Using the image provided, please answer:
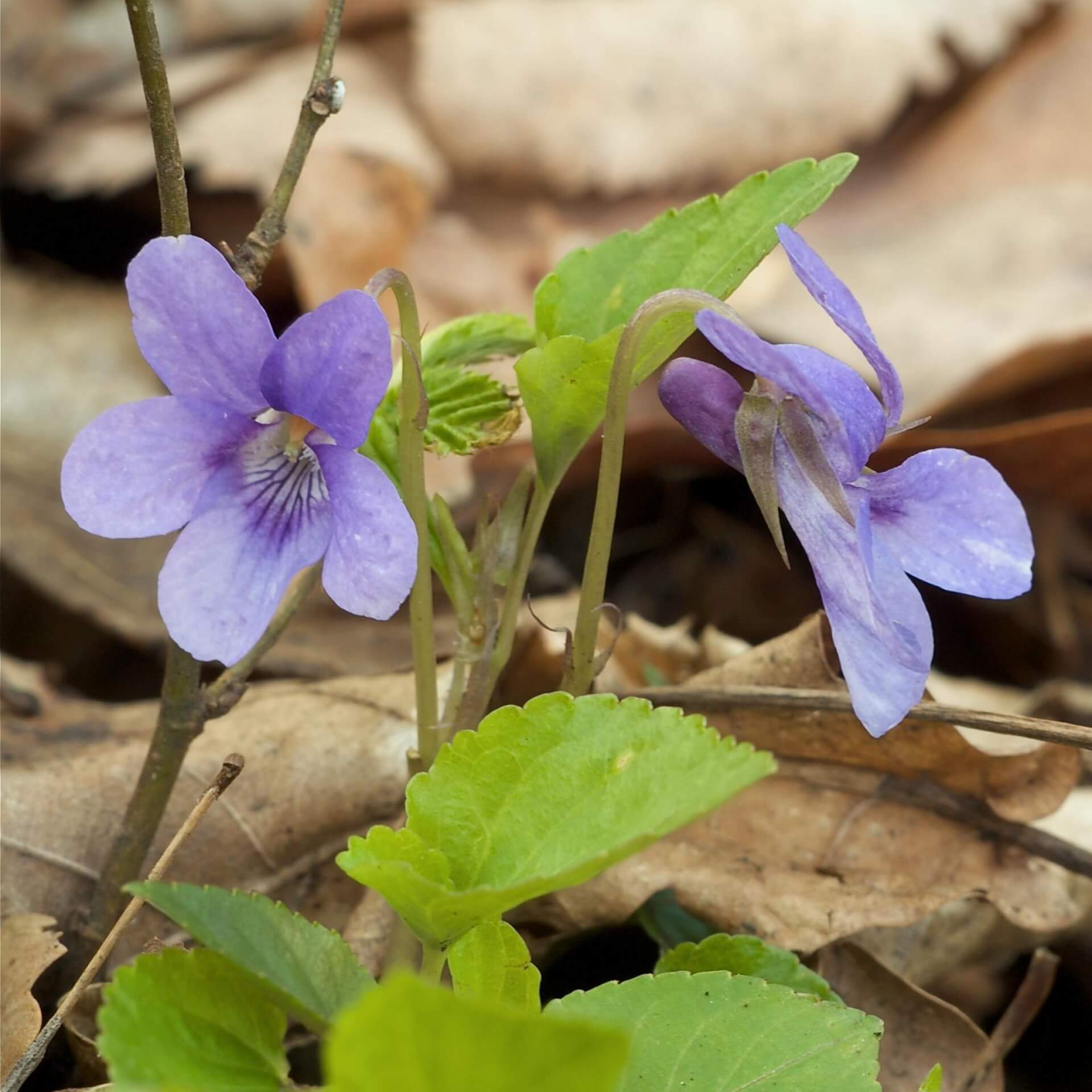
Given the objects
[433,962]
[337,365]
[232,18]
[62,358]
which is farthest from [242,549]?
[232,18]

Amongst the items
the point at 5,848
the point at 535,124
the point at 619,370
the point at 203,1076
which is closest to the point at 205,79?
the point at 535,124

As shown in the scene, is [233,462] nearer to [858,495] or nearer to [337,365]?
[337,365]

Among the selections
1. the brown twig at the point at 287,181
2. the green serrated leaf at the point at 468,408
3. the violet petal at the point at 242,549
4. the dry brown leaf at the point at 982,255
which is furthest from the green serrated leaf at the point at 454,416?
the dry brown leaf at the point at 982,255

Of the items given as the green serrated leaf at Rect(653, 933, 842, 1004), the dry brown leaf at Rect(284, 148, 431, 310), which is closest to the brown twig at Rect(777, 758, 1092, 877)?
the green serrated leaf at Rect(653, 933, 842, 1004)

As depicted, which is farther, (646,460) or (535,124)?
(535,124)

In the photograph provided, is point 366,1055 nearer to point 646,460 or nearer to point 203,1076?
point 203,1076

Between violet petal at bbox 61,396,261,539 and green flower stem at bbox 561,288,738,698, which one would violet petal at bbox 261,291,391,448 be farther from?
green flower stem at bbox 561,288,738,698
